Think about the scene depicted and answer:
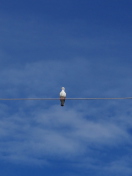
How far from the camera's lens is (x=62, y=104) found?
2592 centimetres

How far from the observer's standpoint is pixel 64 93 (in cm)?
2717

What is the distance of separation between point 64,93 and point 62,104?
1.41 meters
